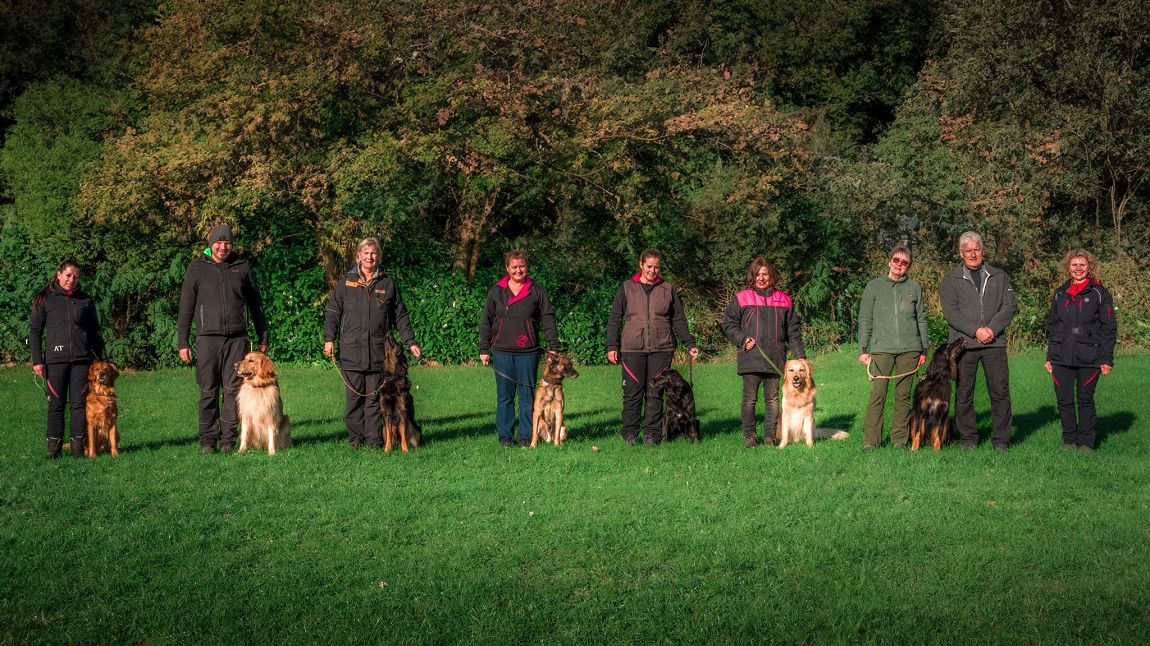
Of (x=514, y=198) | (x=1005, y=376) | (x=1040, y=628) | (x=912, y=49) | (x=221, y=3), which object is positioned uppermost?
(x=912, y=49)

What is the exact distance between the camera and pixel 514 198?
21.3 metres

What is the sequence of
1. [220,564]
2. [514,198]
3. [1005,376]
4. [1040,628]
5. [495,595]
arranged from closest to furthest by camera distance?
1. [1040,628]
2. [495,595]
3. [220,564]
4. [1005,376]
5. [514,198]

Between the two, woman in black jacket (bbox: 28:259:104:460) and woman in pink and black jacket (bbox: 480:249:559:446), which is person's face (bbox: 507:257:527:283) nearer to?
woman in pink and black jacket (bbox: 480:249:559:446)

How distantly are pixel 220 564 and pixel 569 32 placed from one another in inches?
665

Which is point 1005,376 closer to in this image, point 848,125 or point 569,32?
point 569,32

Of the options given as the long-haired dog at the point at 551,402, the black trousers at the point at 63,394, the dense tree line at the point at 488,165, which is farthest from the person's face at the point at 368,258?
the dense tree line at the point at 488,165

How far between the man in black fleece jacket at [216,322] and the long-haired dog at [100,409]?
73 centimetres

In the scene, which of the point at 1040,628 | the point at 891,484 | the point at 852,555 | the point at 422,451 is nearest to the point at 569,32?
the point at 422,451

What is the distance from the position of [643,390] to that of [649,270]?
1251 millimetres

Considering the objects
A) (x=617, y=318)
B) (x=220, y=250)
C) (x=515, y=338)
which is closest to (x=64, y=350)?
(x=220, y=250)

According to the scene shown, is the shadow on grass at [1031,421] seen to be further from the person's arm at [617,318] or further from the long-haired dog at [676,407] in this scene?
the person's arm at [617,318]

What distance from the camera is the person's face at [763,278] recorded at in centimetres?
1023

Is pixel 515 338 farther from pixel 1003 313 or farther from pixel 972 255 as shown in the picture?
pixel 1003 313

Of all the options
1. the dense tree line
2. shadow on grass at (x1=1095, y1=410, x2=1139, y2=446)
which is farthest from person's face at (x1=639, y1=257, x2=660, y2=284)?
the dense tree line
